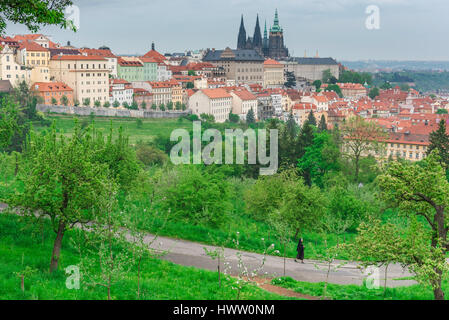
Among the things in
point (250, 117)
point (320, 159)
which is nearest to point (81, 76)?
point (250, 117)

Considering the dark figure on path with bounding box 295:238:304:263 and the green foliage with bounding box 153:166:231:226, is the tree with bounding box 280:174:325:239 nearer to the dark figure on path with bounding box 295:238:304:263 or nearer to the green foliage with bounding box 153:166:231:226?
the green foliage with bounding box 153:166:231:226

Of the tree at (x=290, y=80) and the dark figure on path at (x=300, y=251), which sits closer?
the dark figure on path at (x=300, y=251)

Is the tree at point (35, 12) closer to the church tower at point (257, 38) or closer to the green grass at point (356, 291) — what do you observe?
the green grass at point (356, 291)

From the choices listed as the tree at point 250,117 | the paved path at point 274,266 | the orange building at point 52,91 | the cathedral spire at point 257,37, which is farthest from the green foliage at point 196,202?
the cathedral spire at point 257,37

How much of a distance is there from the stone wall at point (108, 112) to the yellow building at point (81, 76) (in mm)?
6290

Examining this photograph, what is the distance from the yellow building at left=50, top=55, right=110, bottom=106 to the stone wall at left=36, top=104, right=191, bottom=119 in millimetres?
6290

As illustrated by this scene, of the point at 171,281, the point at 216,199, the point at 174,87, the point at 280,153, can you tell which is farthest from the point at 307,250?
the point at 174,87

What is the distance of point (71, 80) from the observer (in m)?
77.6

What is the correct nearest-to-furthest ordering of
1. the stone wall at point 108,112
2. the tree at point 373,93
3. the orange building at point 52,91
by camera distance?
the stone wall at point 108,112 → the orange building at point 52,91 → the tree at point 373,93

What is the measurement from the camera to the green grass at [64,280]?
9.69m

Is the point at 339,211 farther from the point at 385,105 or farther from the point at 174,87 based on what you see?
the point at 385,105

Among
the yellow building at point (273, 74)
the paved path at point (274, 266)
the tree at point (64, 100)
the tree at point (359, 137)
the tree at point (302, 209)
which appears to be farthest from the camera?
the yellow building at point (273, 74)

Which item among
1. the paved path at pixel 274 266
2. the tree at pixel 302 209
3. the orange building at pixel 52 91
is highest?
the orange building at pixel 52 91

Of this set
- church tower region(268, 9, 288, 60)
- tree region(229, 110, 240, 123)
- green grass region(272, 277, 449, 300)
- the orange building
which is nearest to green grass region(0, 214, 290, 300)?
green grass region(272, 277, 449, 300)
